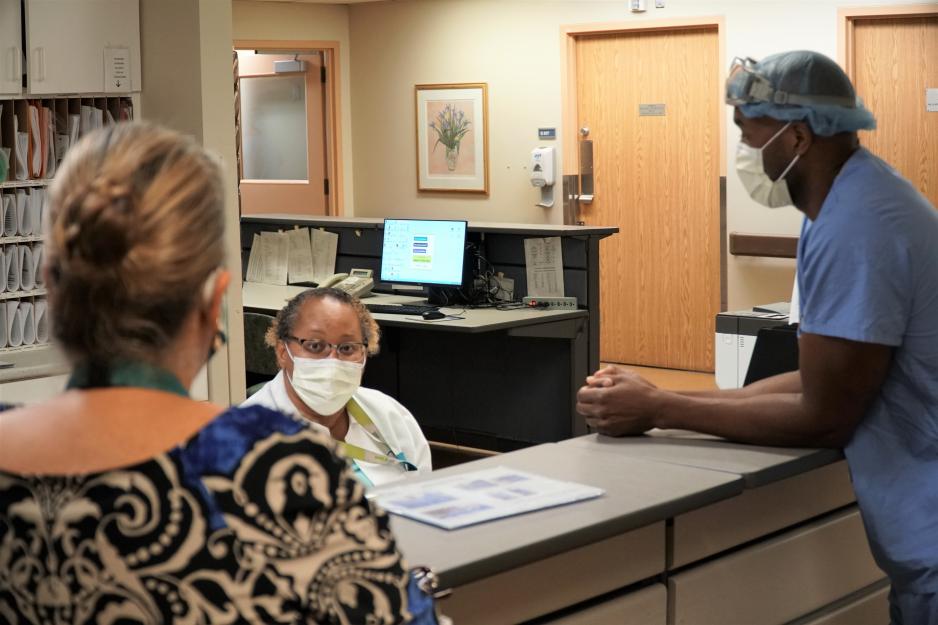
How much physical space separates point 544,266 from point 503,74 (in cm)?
324

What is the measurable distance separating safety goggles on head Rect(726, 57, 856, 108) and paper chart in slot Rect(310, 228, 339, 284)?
14.4ft

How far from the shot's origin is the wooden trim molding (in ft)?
23.1

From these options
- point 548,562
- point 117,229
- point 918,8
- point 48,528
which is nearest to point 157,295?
point 117,229

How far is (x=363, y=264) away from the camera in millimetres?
6242

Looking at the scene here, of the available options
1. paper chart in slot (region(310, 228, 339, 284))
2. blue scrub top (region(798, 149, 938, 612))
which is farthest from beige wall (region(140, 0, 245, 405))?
blue scrub top (region(798, 149, 938, 612))

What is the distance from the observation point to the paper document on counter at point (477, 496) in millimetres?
1778

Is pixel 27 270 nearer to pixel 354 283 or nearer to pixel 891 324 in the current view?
pixel 354 283

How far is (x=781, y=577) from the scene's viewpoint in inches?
91.0

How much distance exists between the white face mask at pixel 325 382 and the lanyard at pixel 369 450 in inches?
1.6

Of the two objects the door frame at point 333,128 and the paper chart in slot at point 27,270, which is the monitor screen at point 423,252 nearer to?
the paper chart in slot at point 27,270

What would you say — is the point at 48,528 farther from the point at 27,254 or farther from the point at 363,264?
the point at 363,264

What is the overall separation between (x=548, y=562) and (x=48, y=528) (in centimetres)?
94

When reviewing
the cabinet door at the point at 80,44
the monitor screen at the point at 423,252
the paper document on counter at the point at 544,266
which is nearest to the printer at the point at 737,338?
the paper document on counter at the point at 544,266

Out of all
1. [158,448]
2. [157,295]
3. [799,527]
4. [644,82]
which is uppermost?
[644,82]
